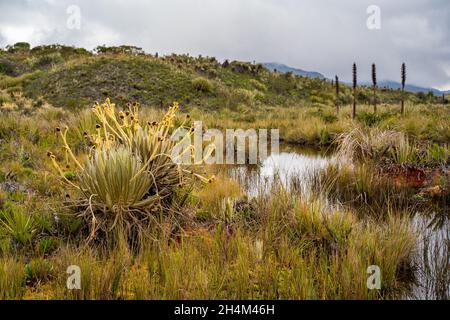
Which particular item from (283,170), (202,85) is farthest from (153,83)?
(283,170)

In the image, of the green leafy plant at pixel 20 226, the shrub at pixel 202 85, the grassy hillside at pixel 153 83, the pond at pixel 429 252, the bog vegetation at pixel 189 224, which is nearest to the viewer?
the bog vegetation at pixel 189 224

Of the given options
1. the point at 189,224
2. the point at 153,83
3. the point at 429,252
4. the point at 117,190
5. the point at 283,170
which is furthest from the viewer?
the point at 153,83

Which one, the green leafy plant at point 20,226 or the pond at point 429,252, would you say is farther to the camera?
the green leafy plant at point 20,226

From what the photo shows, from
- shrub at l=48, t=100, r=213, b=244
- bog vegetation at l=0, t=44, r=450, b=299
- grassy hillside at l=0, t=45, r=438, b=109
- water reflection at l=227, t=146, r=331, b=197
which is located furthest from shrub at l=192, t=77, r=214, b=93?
shrub at l=48, t=100, r=213, b=244

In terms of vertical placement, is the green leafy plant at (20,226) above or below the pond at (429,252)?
above

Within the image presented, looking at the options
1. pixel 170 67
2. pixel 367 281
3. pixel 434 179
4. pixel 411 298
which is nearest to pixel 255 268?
pixel 367 281

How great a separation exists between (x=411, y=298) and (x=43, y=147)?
7533 mm

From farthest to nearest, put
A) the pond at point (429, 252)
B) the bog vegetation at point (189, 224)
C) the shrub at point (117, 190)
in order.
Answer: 1. the shrub at point (117, 190)
2. the pond at point (429, 252)
3. the bog vegetation at point (189, 224)

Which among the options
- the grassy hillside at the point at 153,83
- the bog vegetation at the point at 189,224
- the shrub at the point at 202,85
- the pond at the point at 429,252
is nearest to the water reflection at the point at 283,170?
the pond at the point at 429,252

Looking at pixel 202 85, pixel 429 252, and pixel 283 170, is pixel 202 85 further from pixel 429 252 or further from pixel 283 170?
pixel 429 252

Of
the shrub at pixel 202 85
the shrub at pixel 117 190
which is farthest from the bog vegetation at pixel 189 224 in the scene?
the shrub at pixel 202 85

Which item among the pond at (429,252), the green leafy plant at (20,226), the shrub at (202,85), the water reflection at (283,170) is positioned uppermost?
the shrub at (202,85)

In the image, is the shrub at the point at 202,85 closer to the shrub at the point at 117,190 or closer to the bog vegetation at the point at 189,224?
the bog vegetation at the point at 189,224

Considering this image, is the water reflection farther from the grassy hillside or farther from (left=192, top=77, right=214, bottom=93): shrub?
(left=192, top=77, right=214, bottom=93): shrub
